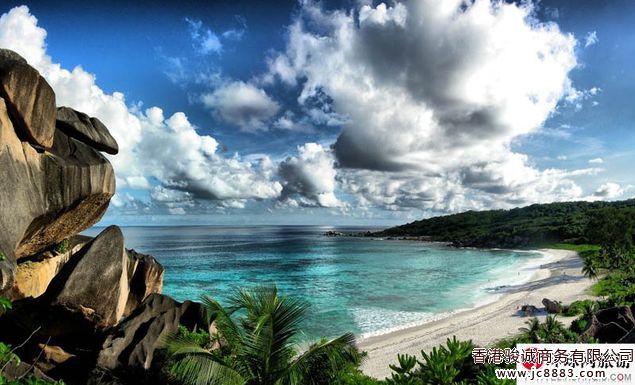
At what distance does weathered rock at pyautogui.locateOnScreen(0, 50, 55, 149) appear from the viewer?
11.7 m

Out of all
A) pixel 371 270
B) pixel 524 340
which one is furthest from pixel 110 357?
Answer: pixel 371 270

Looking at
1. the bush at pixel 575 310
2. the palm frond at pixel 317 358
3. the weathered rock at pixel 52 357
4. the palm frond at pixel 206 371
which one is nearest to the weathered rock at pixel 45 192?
the weathered rock at pixel 52 357

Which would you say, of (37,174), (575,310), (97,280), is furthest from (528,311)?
(37,174)

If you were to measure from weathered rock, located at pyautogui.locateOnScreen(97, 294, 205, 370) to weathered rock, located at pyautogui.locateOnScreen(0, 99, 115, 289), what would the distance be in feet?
15.3

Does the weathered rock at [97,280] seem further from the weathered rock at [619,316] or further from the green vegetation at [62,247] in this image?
the weathered rock at [619,316]

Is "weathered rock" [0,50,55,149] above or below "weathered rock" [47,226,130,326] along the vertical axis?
above

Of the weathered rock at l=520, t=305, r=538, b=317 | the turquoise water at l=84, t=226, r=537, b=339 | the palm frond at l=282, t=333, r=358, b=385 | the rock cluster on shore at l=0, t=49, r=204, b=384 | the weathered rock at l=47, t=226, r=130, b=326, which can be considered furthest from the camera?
the turquoise water at l=84, t=226, r=537, b=339

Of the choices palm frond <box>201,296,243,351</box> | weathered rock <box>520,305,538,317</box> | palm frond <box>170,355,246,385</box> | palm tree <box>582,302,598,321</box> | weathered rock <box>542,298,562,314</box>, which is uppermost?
palm frond <box>201,296,243,351</box>

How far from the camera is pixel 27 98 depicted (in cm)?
1224

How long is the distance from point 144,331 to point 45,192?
20.8 ft

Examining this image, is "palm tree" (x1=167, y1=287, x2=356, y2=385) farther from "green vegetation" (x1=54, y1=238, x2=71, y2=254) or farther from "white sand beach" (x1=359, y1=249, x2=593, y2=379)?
"white sand beach" (x1=359, y1=249, x2=593, y2=379)

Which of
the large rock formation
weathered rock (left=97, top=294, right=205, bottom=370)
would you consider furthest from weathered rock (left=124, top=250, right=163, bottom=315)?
the large rock formation

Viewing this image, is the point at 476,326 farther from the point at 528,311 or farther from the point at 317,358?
the point at 317,358

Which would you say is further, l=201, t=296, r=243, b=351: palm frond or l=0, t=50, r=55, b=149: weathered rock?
l=0, t=50, r=55, b=149: weathered rock
